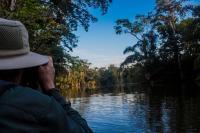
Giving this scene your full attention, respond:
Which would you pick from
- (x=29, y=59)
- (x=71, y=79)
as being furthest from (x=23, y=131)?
(x=71, y=79)

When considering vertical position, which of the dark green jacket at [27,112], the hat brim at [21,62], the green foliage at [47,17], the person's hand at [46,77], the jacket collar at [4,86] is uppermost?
the green foliage at [47,17]

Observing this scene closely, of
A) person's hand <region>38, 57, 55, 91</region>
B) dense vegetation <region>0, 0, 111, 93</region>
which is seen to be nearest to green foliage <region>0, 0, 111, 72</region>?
dense vegetation <region>0, 0, 111, 93</region>

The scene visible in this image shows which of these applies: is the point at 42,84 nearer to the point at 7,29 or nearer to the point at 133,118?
the point at 7,29

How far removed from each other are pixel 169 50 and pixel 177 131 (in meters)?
46.4

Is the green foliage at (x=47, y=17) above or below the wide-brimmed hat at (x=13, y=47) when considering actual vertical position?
above

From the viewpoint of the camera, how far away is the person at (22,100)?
1.22 metres

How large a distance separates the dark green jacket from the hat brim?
0.15 meters

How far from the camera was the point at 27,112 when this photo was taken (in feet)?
4.02

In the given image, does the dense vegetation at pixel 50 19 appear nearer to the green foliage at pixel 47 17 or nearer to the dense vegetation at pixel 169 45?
the green foliage at pixel 47 17

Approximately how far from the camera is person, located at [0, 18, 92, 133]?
1225 millimetres

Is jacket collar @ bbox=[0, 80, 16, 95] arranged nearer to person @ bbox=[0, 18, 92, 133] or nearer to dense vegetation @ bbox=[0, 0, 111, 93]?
person @ bbox=[0, 18, 92, 133]

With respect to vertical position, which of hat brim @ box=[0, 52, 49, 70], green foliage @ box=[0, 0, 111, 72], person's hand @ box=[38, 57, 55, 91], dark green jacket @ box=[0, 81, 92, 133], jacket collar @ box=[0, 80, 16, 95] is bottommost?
dark green jacket @ box=[0, 81, 92, 133]

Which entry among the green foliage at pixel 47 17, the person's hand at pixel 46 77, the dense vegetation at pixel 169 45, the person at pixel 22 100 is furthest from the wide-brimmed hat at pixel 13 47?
the dense vegetation at pixel 169 45

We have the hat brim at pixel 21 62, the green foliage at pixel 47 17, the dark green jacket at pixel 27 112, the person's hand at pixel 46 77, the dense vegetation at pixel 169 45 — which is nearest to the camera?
the dark green jacket at pixel 27 112
